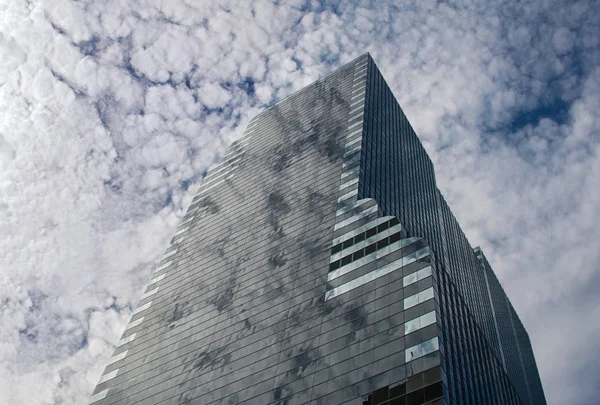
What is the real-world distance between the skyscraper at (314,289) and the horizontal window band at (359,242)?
0.20 meters

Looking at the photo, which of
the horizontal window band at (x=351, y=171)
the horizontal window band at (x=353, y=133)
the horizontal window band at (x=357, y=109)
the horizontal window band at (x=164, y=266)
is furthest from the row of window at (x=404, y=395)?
the horizontal window band at (x=357, y=109)

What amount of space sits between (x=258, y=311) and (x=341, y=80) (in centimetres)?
7998

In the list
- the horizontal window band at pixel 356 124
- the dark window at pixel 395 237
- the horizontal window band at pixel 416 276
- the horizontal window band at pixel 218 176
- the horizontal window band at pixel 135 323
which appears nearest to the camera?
the horizontal window band at pixel 416 276

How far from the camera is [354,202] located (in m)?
81.9

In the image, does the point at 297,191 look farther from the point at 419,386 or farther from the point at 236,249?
the point at 419,386

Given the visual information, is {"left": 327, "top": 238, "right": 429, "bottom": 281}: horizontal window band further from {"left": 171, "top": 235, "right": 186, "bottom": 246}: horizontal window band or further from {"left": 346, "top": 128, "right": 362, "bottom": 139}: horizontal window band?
{"left": 171, "top": 235, "right": 186, "bottom": 246}: horizontal window band

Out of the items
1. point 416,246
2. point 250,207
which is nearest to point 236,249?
point 250,207

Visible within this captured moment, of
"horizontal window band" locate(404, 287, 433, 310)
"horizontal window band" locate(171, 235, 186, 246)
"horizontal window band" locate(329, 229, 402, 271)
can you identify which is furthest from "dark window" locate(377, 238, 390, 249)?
"horizontal window band" locate(171, 235, 186, 246)

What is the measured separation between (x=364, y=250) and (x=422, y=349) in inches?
787

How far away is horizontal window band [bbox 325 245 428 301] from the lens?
6362 cm

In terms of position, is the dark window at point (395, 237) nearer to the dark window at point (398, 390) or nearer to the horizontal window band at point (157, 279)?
the dark window at point (398, 390)

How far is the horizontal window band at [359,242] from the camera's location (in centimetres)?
6875

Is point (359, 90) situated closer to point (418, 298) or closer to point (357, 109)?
point (357, 109)

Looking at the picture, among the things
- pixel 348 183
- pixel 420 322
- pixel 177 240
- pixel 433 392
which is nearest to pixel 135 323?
pixel 177 240
